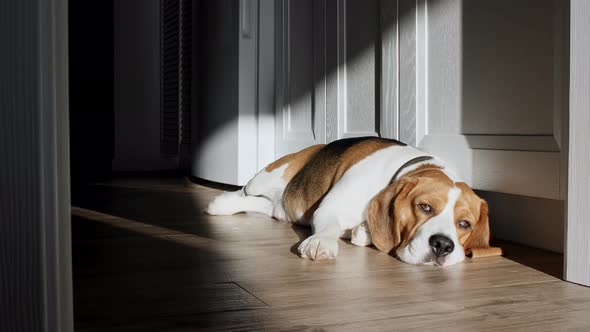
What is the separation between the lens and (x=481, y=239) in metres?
1.78

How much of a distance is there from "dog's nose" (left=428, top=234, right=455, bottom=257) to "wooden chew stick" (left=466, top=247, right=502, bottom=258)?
151mm

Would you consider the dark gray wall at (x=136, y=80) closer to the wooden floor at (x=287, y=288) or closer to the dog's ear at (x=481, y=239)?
the wooden floor at (x=287, y=288)

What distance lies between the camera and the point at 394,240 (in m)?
1.78

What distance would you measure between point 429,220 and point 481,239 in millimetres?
185

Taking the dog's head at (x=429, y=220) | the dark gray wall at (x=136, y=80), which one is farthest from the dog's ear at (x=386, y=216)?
the dark gray wall at (x=136, y=80)

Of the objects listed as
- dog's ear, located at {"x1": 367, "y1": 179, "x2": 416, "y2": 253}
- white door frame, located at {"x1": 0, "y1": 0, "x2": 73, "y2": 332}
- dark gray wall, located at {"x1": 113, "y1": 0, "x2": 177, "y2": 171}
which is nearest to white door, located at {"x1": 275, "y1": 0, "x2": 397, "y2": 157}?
dog's ear, located at {"x1": 367, "y1": 179, "x2": 416, "y2": 253}

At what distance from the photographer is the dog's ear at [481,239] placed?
69.4 inches

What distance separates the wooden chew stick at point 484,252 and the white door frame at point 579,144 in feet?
1.14

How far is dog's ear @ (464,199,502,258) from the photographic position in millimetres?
1764

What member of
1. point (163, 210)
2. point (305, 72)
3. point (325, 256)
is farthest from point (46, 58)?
point (305, 72)

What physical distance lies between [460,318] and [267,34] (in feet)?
8.95

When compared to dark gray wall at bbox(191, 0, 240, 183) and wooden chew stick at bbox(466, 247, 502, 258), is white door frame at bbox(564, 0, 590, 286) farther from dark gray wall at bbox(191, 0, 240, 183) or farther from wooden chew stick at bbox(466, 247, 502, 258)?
dark gray wall at bbox(191, 0, 240, 183)

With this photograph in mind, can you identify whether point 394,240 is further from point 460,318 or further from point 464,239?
point 460,318

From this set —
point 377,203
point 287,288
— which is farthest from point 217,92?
point 287,288
